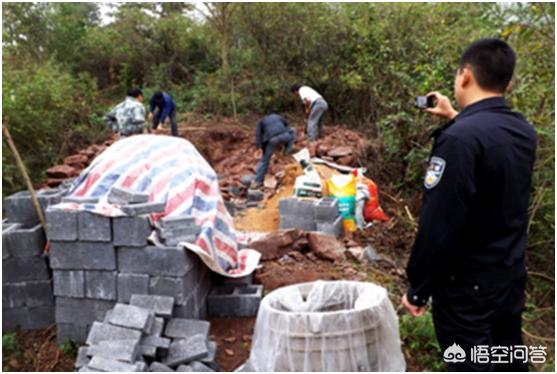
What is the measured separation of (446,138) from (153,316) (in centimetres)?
242

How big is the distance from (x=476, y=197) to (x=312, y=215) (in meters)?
4.72

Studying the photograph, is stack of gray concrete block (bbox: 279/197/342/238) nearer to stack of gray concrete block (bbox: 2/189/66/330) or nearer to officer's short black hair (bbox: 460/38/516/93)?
stack of gray concrete block (bbox: 2/189/66/330)

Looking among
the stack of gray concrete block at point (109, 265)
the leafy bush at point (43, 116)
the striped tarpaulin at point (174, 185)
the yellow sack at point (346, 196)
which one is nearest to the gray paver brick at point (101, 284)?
the stack of gray concrete block at point (109, 265)

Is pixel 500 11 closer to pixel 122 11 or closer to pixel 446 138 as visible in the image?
pixel 446 138

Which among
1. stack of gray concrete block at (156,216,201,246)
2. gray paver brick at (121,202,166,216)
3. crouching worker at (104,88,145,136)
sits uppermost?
crouching worker at (104,88,145,136)

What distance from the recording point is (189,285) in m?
4.08

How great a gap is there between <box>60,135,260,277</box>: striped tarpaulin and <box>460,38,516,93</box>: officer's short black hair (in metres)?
2.53

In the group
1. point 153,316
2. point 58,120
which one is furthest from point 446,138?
point 58,120

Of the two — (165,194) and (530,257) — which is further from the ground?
(165,194)

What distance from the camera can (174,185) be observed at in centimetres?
461

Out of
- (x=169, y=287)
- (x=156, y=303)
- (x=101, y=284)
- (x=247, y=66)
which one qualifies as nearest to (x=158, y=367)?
(x=156, y=303)

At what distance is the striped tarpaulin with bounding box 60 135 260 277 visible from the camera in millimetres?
4508

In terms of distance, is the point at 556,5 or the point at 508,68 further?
the point at 556,5

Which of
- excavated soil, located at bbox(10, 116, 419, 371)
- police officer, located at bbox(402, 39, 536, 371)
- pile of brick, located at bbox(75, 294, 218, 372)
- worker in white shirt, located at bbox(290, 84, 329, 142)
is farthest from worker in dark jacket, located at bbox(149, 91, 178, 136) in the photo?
police officer, located at bbox(402, 39, 536, 371)
